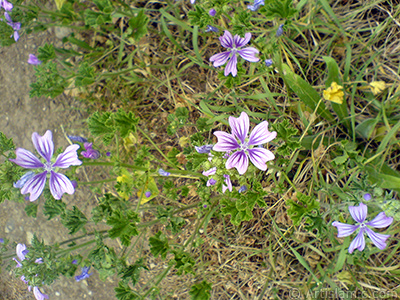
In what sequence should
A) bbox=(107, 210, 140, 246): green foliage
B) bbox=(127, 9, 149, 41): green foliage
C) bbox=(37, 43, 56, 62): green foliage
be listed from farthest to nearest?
bbox=(37, 43, 56, 62): green foliage
bbox=(127, 9, 149, 41): green foliage
bbox=(107, 210, 140, 246): green foliage

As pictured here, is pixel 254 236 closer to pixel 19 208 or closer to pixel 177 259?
pixel 177 259

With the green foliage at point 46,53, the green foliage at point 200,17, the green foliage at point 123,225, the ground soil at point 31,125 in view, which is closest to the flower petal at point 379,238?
the green foliage at point 123,225

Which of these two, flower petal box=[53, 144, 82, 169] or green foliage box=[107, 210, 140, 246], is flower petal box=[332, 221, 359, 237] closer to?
→ green foliage box=[107, 210, 140, 246]

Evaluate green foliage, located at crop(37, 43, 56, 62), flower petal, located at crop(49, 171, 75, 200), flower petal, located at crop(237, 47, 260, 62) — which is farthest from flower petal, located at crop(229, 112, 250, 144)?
green foliage, located at crop(37, 43, 56, 62)

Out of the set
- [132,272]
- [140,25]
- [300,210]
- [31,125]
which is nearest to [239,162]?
[300,210]

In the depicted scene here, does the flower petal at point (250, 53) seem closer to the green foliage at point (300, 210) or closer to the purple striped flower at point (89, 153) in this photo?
the green foliage at point (300, 210)

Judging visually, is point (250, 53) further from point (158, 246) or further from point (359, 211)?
point (158, 246)
